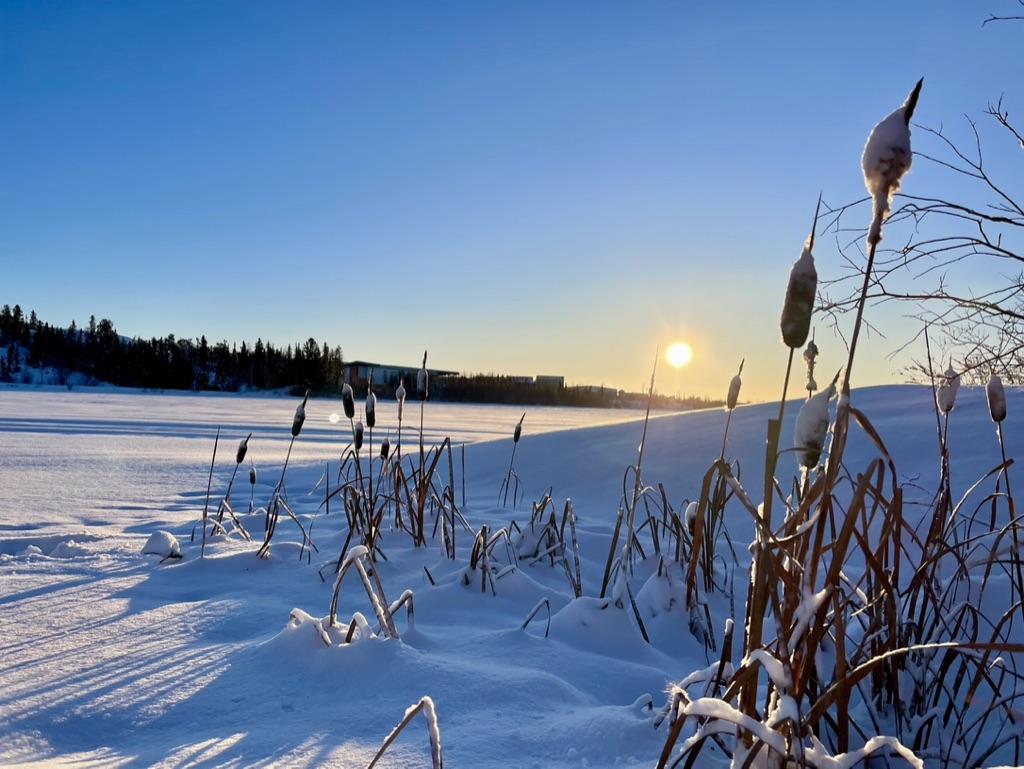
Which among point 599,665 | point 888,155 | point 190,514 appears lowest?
point 190,514

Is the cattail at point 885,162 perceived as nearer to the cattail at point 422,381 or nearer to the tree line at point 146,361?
the cattail at point 422,381

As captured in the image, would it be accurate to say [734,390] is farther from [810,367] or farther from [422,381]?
[422,381]

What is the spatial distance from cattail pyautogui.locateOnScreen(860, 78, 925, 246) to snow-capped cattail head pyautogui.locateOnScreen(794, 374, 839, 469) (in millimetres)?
154

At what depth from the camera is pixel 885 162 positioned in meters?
0.50

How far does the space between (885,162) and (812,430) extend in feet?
0.73

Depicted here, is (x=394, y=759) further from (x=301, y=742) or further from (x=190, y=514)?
(x=190, y=514)

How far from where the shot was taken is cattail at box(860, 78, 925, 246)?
50 centimetres

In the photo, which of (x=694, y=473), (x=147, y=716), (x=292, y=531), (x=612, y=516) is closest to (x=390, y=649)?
(x=147, y=716)

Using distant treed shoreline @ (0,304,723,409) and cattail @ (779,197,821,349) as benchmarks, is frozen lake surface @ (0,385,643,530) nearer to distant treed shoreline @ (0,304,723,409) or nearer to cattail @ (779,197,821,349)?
cattail @ (779,197,821,349)

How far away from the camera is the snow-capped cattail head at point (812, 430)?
57cm

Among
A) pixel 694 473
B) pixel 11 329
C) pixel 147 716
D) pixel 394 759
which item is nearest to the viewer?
pixel 394 759

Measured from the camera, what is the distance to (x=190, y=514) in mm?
3320

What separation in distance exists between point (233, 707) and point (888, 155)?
44.5 inches

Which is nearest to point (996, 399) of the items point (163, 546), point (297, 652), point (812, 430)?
point (812, 430)
